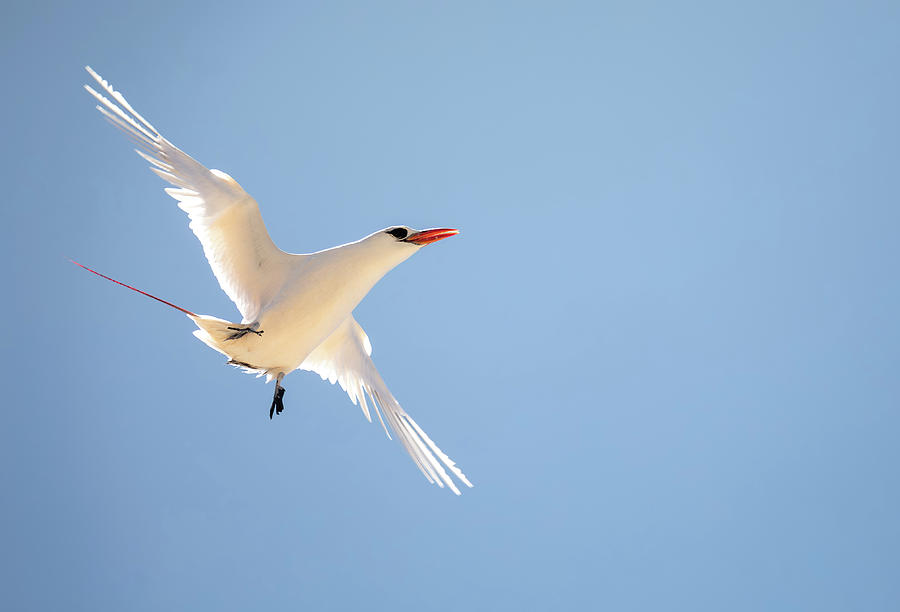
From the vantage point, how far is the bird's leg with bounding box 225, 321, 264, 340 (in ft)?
13.2

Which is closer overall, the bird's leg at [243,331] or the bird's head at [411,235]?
the bird's leg at [243,331]

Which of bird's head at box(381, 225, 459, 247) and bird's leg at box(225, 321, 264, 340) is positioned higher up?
bird's head at box(381, 225, 459, 247)

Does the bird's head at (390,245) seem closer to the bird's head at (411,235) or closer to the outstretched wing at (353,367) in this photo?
the bird's head at (411,235)

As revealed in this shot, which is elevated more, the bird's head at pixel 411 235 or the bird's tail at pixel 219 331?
the bird's head at pixel 411 235

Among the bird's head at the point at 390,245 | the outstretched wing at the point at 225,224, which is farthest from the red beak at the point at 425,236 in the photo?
the outstretched wing at the point at 225,224

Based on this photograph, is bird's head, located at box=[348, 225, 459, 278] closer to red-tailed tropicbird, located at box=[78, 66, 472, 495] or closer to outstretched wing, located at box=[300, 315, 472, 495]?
red-tailed tropicbird, located at box=[78, 66, 472, 495]

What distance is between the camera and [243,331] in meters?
4.05

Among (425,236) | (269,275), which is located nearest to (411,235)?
(425,236)

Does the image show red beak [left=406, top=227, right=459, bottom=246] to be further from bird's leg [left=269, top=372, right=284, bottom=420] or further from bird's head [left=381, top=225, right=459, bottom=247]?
bird's leg [left=269, top=372, right=284, bottom=420]

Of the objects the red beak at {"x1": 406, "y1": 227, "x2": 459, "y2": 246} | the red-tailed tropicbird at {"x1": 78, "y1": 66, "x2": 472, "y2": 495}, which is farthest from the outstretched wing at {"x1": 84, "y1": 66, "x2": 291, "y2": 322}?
the red beak at {"x1": 406, "y1": 227, "x2": 459, "y2": 246}

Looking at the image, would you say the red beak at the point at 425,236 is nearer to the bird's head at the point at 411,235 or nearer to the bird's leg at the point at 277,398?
the bird's head at the point at 411,235

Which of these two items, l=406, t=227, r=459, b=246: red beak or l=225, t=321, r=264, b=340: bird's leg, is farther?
l=406, t=227, r=459, b=246: red beak

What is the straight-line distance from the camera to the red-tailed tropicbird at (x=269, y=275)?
3.97 meters

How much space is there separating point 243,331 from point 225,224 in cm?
53
